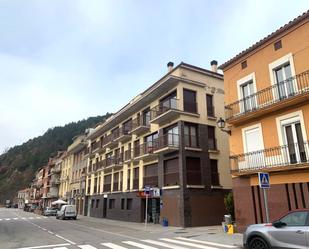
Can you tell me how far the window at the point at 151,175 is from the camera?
83.2 feet

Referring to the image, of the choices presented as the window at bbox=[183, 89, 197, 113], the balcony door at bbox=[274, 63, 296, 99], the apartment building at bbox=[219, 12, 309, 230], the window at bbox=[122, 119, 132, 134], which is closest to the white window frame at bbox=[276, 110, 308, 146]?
the apartment building at bbox=[219, 12, 309, 230]

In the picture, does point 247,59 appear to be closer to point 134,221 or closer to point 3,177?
point 134,221

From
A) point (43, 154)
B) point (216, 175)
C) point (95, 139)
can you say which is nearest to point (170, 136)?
point (216, 175)

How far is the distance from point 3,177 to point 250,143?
146m

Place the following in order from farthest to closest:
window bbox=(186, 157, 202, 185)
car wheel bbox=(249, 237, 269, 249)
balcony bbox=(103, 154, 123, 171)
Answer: balcony bbox=(103, 154, 123, 171)
window bbox=(186, 157, 202, 185)
car wheel bbox=(249, 237, 269, 249)

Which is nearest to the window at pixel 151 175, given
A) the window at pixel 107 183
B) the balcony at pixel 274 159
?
the window at pixel 107 183

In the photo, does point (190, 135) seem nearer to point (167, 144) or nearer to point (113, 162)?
point (167, 144)

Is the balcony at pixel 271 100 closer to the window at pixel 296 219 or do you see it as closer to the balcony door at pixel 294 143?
the balcony door at pixel 294 143

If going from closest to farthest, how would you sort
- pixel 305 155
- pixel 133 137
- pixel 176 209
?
pixel 305 155 → pixel 176 209 → pixel 133 137

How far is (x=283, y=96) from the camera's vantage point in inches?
548

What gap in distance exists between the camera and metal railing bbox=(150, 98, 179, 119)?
76.2ft

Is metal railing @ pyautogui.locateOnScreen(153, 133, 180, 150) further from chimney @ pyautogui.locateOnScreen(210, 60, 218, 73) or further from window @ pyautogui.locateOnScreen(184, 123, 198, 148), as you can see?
chimney @ pyautogui.locateOnScreen(210, 60, 218, 73)

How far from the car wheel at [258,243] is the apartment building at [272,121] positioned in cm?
560

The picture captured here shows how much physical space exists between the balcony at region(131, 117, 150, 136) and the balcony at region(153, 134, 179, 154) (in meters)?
3.22
